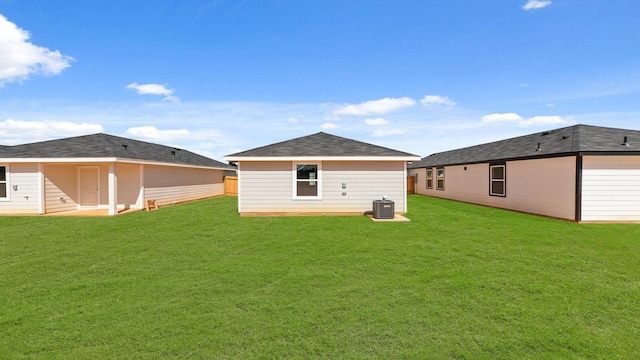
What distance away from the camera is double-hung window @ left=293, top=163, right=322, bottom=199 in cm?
1220

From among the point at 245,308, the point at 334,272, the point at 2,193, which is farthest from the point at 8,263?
the point at 2,193

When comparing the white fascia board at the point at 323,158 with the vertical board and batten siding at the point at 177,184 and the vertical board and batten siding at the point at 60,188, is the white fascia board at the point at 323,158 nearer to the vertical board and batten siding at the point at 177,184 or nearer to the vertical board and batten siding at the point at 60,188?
the vertical board and batten siding at the point at 177,184

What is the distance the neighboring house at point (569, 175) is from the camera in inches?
412

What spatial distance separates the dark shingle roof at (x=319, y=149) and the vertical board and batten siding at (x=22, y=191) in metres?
9.72

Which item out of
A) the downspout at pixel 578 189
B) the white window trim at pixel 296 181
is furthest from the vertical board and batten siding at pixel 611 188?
the white window trim at pixel 296 181

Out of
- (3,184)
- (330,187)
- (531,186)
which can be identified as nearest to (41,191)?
(3,184)

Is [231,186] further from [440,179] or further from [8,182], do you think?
[440,179]

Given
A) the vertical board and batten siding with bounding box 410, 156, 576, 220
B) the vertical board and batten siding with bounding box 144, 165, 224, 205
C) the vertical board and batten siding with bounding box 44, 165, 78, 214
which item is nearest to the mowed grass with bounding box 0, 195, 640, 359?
the vertical board and batten siding with bounding box 410, 156, 576, 220

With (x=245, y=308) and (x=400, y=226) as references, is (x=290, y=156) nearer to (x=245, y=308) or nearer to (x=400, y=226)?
(x=400, y=226)

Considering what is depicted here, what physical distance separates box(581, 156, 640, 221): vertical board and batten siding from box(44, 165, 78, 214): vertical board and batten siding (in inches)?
912

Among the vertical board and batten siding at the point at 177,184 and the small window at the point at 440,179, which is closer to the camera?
the vertical board and batten siding at the point at 177,184

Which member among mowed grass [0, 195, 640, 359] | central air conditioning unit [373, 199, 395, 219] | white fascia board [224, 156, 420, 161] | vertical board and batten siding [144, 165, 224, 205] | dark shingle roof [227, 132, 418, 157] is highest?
dark shingle roof [227, 132, 418, 157]

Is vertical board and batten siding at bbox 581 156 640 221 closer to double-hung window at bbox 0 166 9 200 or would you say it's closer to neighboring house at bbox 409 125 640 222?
neighboring house at bbox 409 125 640 222

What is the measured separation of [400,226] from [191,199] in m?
16.0
